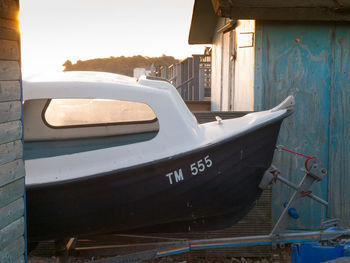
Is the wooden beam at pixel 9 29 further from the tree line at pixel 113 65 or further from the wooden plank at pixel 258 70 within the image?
the tree line at pixel 113 65

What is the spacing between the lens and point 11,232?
3.25 metres

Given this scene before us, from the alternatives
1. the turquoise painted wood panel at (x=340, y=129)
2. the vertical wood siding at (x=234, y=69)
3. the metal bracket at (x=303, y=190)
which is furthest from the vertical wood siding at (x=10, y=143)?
the turquoise painted wood panel at (x=340, y=129)

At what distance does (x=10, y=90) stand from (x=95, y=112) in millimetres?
1407

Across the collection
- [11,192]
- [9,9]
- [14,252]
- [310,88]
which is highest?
[9,9]

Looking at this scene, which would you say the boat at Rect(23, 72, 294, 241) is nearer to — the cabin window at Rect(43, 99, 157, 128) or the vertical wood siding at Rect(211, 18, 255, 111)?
the cabin window at Rect(43, 99, 157, 128)

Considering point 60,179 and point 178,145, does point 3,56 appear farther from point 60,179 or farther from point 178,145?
point 178,145

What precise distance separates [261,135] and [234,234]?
74.6 inches

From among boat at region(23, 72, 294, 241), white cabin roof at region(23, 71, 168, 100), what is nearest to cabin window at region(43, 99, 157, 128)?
boat at region(23, 72, 294, 241)

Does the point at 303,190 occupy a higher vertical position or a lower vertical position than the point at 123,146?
lower

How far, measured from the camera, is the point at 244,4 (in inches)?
245

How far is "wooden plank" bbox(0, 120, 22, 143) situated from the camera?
10.3 feet

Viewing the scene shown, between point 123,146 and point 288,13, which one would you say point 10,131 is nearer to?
point 123,146

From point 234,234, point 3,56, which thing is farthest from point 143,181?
point 234,234

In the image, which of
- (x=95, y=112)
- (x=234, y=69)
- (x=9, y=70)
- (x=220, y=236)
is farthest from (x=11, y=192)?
(x=234, y=69)
